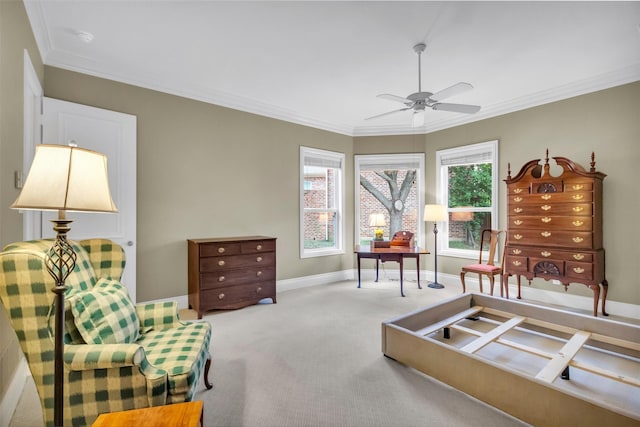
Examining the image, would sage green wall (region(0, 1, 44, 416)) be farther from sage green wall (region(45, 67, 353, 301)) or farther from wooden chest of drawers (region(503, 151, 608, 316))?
wooden chest of drawers (region(503, 151, 608, 316))

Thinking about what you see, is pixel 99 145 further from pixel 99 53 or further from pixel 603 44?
pixel 603 44

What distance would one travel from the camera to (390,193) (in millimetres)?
5773

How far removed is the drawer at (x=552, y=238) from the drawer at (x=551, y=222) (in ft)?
0.18

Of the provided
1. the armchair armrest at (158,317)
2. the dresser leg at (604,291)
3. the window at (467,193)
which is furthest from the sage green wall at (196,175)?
the dresser leg at (604,291)

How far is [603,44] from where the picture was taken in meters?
2.92

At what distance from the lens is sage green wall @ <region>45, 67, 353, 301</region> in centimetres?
353

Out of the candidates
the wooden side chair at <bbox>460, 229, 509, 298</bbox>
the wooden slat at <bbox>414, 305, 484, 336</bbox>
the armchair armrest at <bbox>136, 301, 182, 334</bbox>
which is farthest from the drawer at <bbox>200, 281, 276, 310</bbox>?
the wooden side chair at <bbox>460, 229, 509, 298</bbox>

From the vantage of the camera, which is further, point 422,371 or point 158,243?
point 158,243

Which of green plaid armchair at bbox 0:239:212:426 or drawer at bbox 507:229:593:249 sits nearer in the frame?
green plaid armchair at bbox 0:239:212:426

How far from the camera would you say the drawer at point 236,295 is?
139 inches

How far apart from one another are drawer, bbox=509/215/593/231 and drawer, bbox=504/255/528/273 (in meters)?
0.38

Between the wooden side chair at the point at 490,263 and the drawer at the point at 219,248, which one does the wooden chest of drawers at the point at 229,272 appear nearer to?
the drawer at the point at 219,248

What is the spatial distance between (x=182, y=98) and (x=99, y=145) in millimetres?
1117

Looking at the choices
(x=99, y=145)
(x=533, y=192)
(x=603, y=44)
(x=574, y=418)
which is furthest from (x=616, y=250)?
(x=99, y=145)
